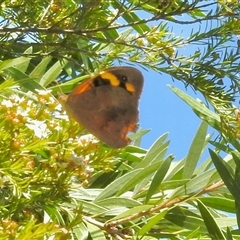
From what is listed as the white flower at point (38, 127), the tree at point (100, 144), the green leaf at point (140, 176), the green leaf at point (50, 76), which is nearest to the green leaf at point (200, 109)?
the tree at point (100, 144)

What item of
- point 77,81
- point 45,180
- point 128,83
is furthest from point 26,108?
point 77,81

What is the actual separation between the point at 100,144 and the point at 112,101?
11 centimetres

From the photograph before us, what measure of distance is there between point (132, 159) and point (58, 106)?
777 mm

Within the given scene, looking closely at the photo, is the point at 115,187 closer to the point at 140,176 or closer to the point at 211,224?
the point at 140,176

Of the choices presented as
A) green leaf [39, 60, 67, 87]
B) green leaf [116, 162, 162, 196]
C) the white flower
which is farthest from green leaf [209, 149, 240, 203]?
green leaf [39, 60, 67, 87]

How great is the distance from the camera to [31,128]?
2.87ft

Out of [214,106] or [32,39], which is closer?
[214,106]

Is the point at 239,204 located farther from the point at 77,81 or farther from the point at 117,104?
the point at 77,81

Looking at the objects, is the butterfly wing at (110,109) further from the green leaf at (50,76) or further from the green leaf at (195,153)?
the green leaf at (50,76)

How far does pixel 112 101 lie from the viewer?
1.11 meters

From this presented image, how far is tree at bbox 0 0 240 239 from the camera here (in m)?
0.88

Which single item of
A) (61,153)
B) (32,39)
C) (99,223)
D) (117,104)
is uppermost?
(32,39)

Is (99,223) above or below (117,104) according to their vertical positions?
below

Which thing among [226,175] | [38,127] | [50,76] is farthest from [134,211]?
[50,76]
